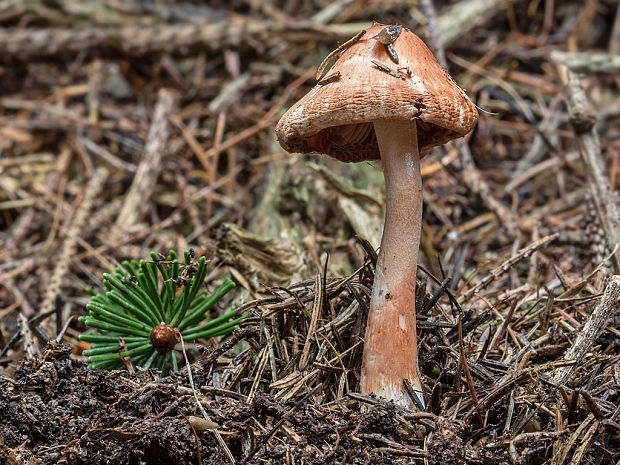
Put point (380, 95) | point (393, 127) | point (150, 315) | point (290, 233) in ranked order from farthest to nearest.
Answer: point (290, 233), point (150, 315), point (393, 127), point (380, 95)

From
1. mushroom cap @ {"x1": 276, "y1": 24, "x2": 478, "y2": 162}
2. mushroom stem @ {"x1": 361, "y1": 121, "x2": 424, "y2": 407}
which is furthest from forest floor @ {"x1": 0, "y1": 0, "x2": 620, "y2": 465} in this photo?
mushroom cap @ {"x1": 276, "y1": 24, "x2": 478, "y2": 162}

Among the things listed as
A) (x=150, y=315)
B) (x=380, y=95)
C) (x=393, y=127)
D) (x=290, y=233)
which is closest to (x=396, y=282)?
(x=393, y=127)

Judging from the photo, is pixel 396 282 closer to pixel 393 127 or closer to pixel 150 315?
pixel 393 127

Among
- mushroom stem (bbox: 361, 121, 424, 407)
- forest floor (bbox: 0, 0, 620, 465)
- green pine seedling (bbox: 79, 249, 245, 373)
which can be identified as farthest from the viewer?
green pine seedling (bbox: 79, 249, 245, 373)

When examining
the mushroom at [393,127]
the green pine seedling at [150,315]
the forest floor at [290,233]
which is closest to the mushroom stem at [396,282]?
the mushroom at [393,127]

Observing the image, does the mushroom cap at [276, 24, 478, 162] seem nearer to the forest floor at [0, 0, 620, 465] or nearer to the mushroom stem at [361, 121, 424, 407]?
the mushroom stem at [361, 121, 424, 407]

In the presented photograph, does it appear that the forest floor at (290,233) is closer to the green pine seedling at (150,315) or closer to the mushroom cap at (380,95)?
the green pine seedling at (150,315)
